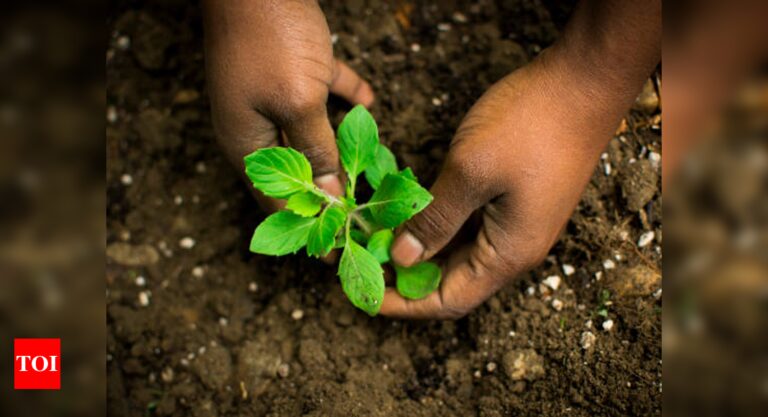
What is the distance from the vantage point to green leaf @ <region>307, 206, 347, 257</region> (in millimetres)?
1267

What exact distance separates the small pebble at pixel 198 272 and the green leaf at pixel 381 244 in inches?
20.4

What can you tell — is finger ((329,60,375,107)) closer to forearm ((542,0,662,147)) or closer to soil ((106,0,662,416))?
soil ((106,0,662,416))

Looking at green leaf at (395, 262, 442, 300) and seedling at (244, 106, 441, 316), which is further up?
seedling at (244, 106, 441, 316)

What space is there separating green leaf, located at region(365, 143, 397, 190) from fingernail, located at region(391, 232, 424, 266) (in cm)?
14

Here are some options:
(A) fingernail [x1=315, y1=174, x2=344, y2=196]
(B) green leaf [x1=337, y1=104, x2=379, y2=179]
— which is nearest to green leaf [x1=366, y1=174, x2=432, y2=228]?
(B) green leaf [x1=337, y1=104, x2=379, y2=179]

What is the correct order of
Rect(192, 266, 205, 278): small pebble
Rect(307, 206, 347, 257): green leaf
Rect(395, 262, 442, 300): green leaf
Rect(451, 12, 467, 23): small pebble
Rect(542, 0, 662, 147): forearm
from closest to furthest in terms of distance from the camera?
Rect(307, 206, 347, 257): green leaf
Rect(542, 0, 662, 147): forearm
Rect(395, 262, 442, 300): green leaf
Rect(192, 266, 205, 278): small pebble
Rect(451, 12, 467, 23): small pebble

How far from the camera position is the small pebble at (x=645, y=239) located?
5.32 ft

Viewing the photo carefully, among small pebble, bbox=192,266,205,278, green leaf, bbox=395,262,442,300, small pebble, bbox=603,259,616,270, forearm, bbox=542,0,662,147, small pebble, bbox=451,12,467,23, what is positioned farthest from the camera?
small pebble, bbox=451,12,467,23

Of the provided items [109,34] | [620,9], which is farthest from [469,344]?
[109,34]

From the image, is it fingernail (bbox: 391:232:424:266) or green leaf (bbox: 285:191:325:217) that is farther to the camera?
fingernail (bbox: 391:232:424:266)

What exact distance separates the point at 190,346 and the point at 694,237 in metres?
1.20

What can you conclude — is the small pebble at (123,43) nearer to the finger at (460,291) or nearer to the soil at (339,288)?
the soil at (339,288)

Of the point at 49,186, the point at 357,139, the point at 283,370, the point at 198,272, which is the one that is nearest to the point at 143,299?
the point at 198,272

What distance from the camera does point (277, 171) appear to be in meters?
1.24
